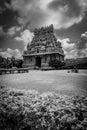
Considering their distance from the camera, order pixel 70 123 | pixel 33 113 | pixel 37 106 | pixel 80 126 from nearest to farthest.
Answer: pixel 80 126, pixel 70 123, pixel 33 113, pixel 37 106

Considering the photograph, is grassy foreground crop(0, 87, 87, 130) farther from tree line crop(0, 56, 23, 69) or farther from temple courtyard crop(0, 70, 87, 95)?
tree line crop(0, 56, 23, 69)

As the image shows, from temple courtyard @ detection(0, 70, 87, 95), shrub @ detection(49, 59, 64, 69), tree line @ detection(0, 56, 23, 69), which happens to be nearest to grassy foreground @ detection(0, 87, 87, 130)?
temple courtyard @ detection(0, 70, 87, 95)

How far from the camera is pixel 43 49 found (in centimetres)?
2950

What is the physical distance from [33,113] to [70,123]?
3.00 ft

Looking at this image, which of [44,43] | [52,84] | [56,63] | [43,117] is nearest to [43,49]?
[44,43]

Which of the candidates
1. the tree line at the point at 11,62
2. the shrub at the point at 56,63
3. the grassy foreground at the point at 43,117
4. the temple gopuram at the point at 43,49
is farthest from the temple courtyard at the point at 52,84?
the temple gopuram at the point at 43,49

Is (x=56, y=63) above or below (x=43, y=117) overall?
above

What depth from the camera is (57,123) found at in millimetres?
1968

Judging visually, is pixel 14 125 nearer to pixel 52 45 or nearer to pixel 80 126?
pixel 80 126

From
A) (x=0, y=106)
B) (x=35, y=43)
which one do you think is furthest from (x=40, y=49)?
(x=0, y=106)

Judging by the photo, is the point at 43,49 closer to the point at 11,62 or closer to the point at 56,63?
the point at 56,63

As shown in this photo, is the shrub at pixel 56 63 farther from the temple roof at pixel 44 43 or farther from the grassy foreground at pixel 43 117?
the grassy foreground at pixel 43 117

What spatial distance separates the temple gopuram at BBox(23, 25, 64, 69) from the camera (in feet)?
Answer: 93.4

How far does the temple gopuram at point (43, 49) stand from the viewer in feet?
93.4
